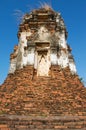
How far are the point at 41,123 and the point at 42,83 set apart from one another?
1.44m

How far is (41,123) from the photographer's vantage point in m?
5.78

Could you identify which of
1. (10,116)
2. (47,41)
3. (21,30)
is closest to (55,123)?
(10,116)

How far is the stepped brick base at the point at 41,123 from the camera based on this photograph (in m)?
5.71

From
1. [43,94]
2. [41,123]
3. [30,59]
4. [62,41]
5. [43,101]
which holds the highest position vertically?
[62,41]

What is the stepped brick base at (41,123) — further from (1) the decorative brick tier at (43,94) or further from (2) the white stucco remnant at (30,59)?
(2) the white stucco remnant at (30,59)

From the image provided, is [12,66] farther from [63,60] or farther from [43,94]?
[43,94]

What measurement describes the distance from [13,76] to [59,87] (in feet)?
5.74

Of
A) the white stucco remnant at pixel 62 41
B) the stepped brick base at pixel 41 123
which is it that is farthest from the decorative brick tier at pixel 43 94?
the white stucco remnant at pixel 62 41

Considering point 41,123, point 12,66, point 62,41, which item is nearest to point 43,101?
point 41,123

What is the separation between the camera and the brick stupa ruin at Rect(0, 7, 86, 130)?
19.3 ft

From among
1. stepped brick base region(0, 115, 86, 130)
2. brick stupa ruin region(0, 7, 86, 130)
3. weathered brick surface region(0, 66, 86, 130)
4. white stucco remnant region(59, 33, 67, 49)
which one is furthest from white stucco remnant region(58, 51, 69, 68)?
stepped brick base region(0, 115, 86, 130)

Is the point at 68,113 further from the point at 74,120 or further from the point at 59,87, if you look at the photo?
the point at 59,87

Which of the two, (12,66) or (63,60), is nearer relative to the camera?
Answer: (63,60)

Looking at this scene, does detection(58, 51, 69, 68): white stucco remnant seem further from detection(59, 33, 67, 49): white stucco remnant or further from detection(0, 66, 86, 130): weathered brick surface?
detection(59, 33, 67, 49): white stucco remnant
